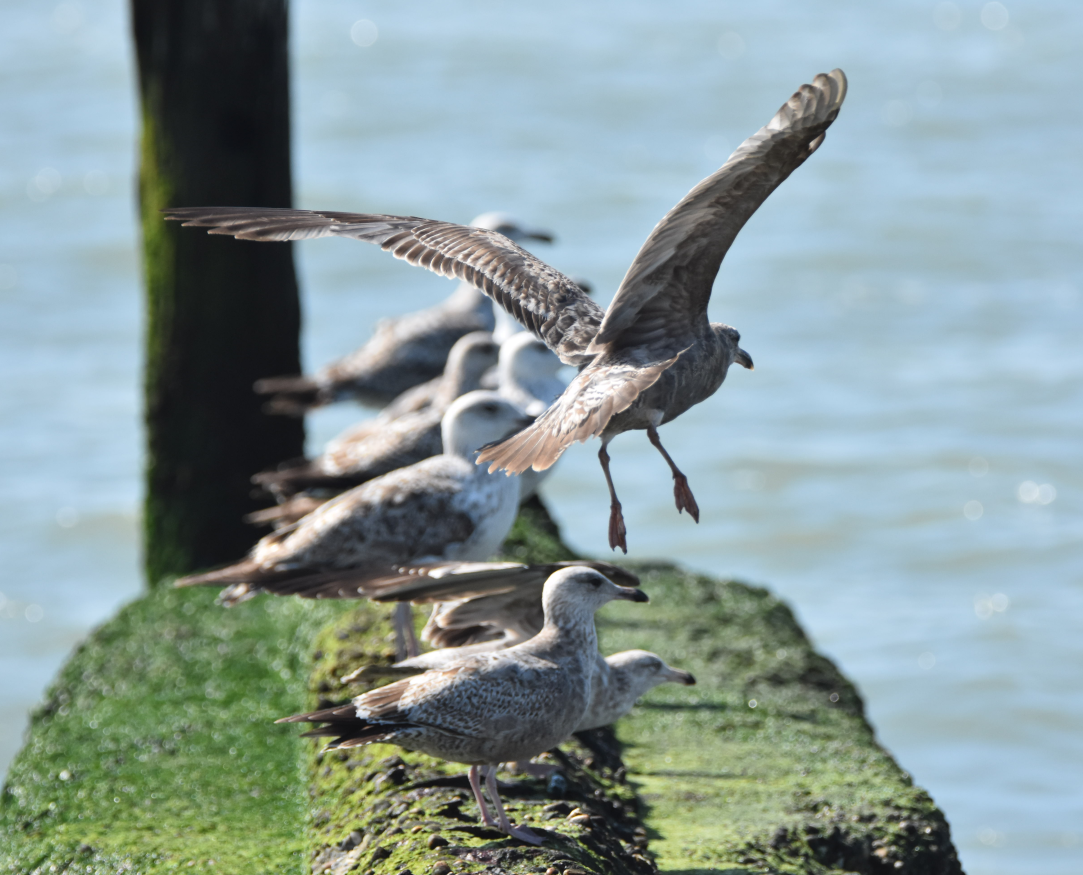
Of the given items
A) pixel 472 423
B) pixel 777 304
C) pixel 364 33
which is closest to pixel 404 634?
pixel 472 423

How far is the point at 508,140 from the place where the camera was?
22688 mm

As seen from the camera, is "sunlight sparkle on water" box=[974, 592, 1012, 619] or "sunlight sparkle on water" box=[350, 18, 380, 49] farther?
"sunlight sparkle on water" box=[350, 18, 380, 49]

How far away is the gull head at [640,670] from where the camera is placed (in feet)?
16.0

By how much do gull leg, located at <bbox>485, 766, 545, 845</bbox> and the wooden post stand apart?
14.7 ft

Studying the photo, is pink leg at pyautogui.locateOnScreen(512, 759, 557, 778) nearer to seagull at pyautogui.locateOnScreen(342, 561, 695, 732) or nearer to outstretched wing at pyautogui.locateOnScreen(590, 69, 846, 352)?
seagull at pyautogui.locateOnScreen(342, 561, 695, 732)

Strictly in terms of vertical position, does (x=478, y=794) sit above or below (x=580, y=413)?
below

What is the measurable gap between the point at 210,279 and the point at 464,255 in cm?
356

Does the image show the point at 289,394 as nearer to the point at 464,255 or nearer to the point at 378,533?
the point at 378,533

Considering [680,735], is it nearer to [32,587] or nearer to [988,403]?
[32,587]

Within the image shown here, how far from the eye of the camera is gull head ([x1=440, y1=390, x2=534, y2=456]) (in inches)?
233

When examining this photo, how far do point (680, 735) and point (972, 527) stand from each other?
28.3 ft

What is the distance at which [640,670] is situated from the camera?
4922 mm

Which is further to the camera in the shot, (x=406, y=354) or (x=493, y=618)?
(x=406, y=354)

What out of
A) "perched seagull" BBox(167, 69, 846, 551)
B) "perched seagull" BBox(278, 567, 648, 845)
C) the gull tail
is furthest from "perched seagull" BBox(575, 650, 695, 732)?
the gull tail
